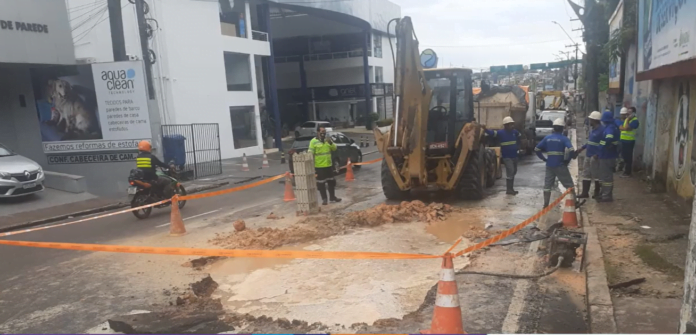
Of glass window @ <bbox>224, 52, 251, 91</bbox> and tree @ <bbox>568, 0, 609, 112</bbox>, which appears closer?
glass window @ <bbox>224, 52, 251, 91</bbox>

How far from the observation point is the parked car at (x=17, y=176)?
1241cm

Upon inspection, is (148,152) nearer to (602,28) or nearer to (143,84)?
(143,84)

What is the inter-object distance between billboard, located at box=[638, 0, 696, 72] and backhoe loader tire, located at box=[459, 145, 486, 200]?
12.3 ft

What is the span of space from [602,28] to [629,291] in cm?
2727

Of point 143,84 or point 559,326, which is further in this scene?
point 143,84

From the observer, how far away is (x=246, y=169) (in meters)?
19.5

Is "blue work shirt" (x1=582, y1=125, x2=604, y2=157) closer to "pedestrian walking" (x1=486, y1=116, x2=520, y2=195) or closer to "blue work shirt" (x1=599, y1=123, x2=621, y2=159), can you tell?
"blue work shirt" (x1=599, y1=123, x2=621, y2=159)

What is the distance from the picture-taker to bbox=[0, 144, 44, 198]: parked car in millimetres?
12414

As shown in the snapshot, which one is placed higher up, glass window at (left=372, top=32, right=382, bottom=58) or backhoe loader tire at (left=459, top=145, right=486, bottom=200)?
glass window at (left=372, top=32, right=382, bottom=58)

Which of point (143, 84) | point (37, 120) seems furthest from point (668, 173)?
point (37, 120)

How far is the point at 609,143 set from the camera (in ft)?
29.4

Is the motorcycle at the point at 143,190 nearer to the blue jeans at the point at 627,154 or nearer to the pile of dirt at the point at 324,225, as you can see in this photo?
the pile of dirt at the point at 324,225

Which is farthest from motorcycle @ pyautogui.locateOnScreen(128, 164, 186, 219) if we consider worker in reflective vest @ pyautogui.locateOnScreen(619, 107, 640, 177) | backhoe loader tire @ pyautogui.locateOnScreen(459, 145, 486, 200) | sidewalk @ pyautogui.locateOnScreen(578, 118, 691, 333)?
worker in reflective vest @ pyautogui.locateOnScreen(619, 107, 640, 177)

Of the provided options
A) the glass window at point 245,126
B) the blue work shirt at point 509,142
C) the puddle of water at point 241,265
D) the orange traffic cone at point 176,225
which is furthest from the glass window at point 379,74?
the puddle of water at point 241,265
